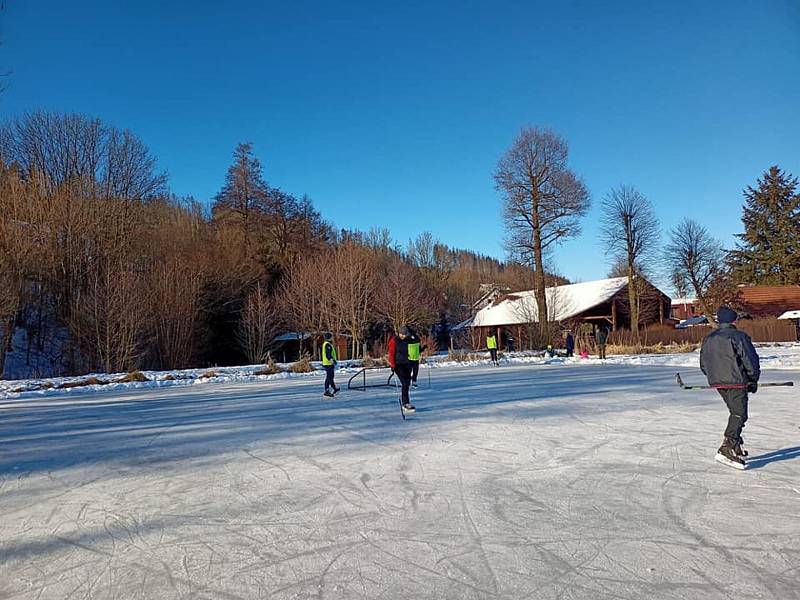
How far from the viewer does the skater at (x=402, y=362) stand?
9.89 meters

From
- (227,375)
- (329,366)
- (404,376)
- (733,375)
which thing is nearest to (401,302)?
(227,375)

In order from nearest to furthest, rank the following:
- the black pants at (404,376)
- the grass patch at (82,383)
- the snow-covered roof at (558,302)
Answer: the black pants at (404,376)
the grass patch at (82,383)
the snow-covered roof at (558,302)

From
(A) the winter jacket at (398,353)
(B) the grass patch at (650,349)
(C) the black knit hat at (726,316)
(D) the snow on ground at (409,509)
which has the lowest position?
(D) the snow on ground at (409,509)

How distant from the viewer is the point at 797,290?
51938 millimetres

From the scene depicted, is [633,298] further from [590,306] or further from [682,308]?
[682,308]

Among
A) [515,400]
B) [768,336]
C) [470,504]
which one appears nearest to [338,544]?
[470,504]

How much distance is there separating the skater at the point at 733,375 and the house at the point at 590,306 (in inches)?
1396

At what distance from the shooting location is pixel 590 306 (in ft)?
145

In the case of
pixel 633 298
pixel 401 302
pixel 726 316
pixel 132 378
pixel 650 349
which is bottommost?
pixel 650 349

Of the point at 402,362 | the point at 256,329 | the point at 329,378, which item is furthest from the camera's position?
Result: the point at 256,329

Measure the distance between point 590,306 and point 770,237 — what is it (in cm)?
3237

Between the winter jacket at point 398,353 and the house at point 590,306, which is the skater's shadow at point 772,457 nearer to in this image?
the winter jacket at point 398,353

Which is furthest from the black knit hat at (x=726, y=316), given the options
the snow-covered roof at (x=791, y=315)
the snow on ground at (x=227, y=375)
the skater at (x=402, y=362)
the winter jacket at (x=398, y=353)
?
Answer: the snow-covered roof at (x=791, y=315)

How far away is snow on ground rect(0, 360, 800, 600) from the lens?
3.27 m
